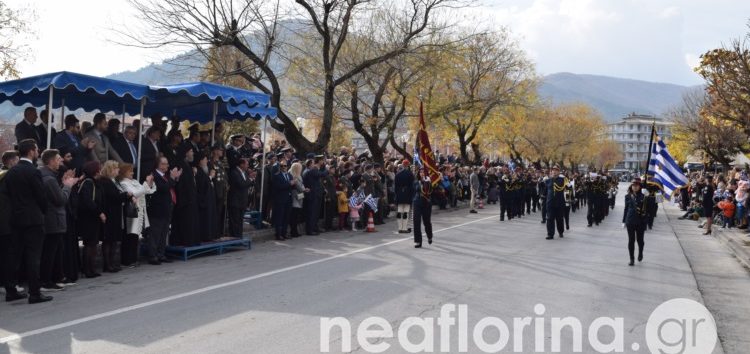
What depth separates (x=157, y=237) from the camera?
11.5 metres

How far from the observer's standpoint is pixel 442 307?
788 cm

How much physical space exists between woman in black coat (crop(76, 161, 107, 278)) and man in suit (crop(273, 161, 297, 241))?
5556mm

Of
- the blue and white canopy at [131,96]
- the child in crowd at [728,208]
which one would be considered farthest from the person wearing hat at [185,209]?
the child in crowd at [728,208]

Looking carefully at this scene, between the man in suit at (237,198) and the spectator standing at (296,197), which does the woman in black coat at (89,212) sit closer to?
the man in suit at (237,198)

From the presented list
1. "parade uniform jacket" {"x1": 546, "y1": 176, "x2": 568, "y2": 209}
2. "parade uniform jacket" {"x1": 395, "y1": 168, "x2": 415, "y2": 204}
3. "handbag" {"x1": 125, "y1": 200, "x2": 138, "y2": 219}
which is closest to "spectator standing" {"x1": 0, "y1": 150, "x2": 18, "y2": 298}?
"handbag" {"x1": 125, "y1": 200, "x2": 138, "y2": 219}

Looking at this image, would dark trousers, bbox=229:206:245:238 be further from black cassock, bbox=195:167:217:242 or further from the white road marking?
the white road marking

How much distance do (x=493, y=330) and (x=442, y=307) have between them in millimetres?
1109

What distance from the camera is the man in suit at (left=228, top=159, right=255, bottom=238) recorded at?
13703mm

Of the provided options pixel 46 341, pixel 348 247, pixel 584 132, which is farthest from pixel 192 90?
pixel 584 132

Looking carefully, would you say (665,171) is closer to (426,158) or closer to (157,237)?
(426,158)

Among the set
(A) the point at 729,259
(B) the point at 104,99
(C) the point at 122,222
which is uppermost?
(B) the point at 104,99

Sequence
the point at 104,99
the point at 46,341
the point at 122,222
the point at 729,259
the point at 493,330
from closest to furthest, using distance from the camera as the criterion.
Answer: the point at 46,341 < the point at 493,330 < the point at 122,222 < the point at 104,99 < the point at 729,259

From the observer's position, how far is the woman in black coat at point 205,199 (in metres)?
12.6

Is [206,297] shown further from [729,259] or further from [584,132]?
[584,132]
